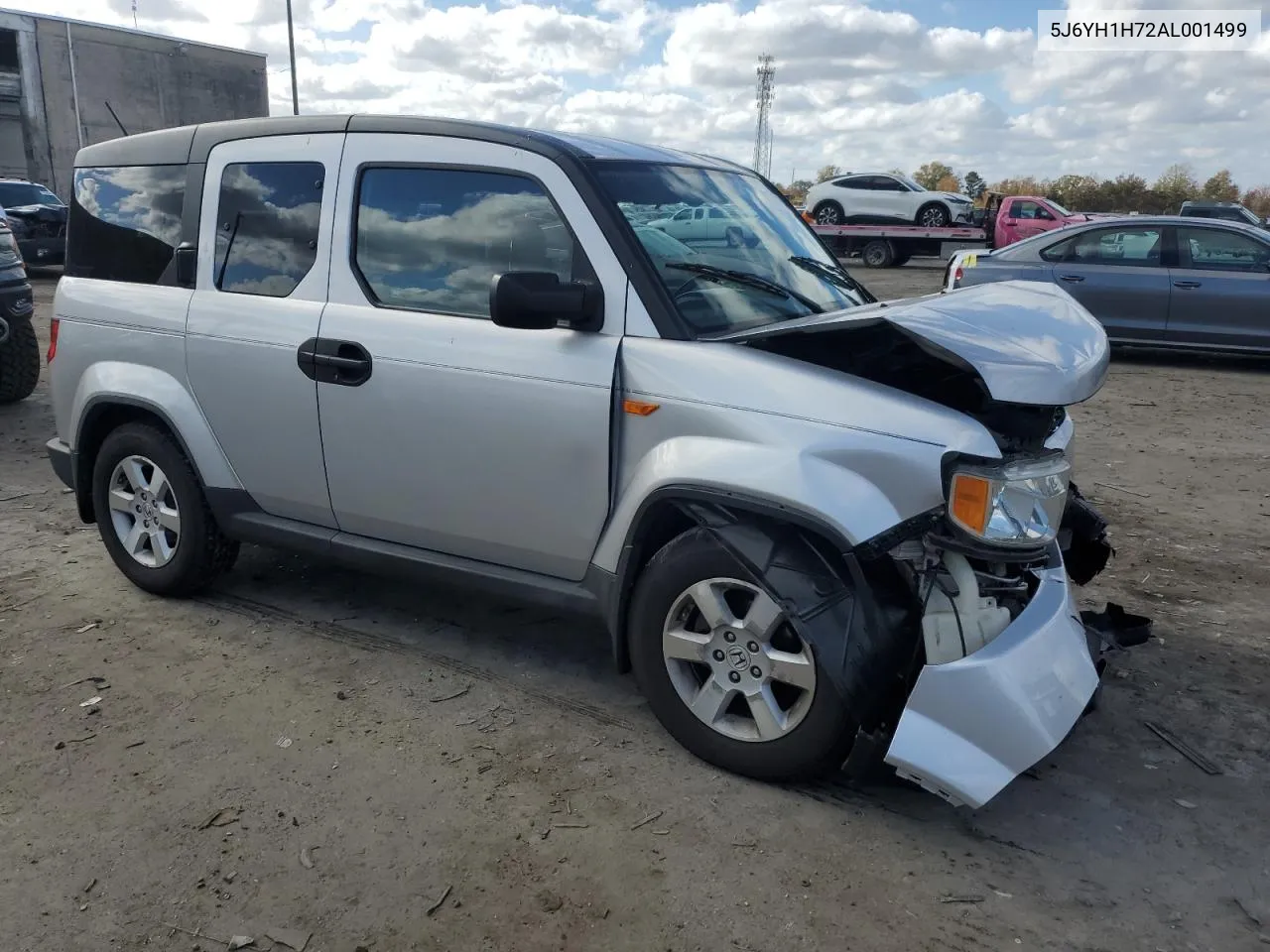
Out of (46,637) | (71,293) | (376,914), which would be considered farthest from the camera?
(71,293)

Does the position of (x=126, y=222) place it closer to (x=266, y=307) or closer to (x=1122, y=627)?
(x=266, y=307)

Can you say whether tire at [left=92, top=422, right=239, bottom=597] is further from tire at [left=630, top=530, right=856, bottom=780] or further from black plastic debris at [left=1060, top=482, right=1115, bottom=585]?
black plastic debris at [left=1060, top=482, right=1115, bottom=585]

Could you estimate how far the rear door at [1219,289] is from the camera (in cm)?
1047

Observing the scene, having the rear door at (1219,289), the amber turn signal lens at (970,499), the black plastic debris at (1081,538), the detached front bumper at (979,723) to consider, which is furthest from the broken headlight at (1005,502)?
the rear door at (1219,289)

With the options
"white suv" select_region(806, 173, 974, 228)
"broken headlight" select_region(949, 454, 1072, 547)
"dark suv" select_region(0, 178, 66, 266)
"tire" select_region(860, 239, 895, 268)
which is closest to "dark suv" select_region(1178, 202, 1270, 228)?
"white suv" select_region(806, 173, 974, 228)

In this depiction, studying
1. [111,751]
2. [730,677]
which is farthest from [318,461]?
[730,677]

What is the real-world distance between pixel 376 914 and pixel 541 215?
2149 mm

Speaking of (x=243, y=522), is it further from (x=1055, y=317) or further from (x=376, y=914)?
(x=1055, y=317)

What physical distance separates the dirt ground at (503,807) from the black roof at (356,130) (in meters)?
1.87

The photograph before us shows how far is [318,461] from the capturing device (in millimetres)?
3898

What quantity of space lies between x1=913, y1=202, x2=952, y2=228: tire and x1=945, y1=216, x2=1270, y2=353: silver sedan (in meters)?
13.8

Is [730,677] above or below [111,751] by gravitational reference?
above

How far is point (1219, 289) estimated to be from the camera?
10.6 meters

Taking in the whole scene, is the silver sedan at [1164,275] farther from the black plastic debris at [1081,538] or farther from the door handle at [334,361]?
the door handle at [334,361]
